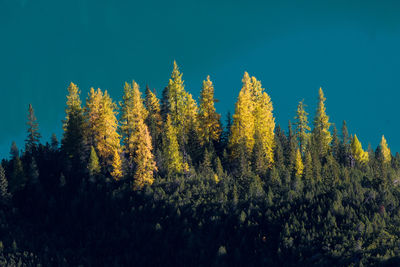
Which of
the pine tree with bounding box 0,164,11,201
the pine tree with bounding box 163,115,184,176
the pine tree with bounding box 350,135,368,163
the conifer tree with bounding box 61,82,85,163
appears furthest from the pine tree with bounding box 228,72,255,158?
the pine tree with bounding box 0,164,11,201

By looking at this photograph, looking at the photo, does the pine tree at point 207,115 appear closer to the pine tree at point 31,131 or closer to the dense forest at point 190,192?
the dense forest at point 190,192

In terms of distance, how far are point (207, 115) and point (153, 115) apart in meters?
8.03

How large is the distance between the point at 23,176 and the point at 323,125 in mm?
42289

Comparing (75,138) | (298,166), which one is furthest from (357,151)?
(75,138)

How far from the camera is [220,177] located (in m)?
54.4

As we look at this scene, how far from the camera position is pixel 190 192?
5094 cm

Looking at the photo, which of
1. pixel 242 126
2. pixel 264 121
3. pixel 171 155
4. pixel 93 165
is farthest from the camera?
pixel 264 121

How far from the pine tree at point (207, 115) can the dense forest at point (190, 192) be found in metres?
0.14

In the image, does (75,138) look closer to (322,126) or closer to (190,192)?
(190,192)

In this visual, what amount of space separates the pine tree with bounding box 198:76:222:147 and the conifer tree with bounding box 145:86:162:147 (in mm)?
6030

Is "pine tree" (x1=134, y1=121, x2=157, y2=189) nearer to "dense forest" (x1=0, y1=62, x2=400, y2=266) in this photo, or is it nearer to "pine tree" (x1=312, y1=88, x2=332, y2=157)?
"dense forest" (x1=0, y1=62, x2=400, y2=266)

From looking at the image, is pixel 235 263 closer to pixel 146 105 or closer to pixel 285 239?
pixel 285 239

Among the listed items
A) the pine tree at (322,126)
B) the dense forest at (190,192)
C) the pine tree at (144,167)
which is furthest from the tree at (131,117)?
the pine tree at (322,126)

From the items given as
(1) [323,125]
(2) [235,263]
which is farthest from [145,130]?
(1) [323,125]
